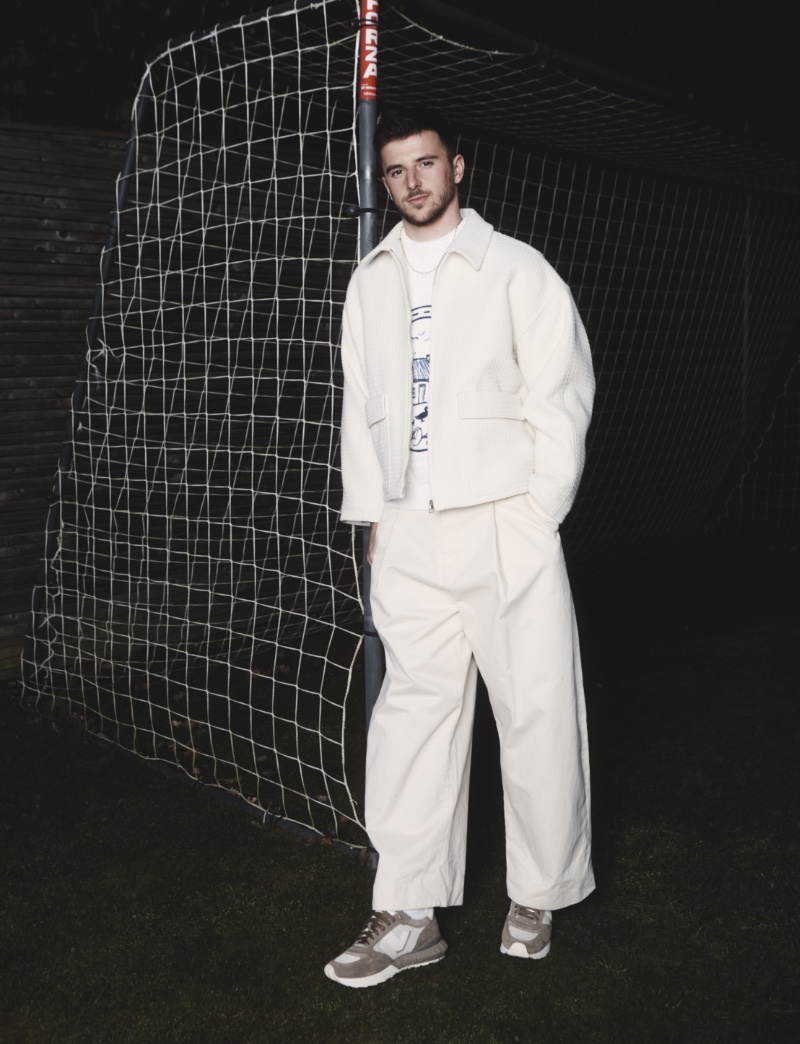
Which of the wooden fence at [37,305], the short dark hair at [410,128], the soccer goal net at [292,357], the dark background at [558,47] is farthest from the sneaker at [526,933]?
the wooden fence at [37,305]

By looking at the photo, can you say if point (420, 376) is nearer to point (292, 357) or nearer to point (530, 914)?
point (530, 914)

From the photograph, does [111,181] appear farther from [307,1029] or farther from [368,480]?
[307,1029]

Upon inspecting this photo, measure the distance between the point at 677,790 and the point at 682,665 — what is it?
3.81ft

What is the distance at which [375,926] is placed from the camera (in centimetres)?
212

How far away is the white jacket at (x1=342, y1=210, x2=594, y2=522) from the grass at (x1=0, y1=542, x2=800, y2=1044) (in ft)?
2.95

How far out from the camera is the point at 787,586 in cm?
513

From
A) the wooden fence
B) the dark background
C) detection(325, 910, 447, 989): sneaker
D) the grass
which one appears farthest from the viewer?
the dark background

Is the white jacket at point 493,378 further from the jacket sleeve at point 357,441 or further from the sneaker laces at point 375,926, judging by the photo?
the sneaker laces at point 375,926

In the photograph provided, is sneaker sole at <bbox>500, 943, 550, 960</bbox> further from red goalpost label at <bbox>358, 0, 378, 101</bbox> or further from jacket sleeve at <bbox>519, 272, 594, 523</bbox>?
red goalpost label at <bbox>358, 0, 378, 101</bbox>

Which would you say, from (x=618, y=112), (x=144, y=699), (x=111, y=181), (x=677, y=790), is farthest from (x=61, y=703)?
(x=618, y=112)

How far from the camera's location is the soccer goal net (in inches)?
119

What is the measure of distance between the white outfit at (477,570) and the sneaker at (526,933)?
66 mm

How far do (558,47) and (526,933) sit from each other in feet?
8.58

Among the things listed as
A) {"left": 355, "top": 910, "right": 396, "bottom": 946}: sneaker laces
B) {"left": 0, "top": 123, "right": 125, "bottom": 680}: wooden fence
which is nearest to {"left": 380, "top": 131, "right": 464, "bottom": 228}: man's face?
{"left": 355, "top": 910, "right": 396, "bottom": 946}: sneaker laces
